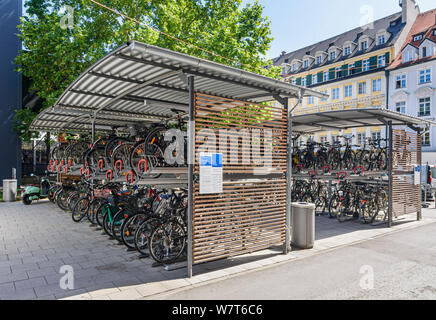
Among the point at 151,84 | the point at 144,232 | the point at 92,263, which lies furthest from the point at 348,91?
the point at 92,263

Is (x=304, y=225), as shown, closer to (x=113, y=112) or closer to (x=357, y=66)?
(x=113, y=112)

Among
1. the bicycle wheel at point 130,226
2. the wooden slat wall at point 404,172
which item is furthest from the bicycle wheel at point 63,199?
the wooden slat wall at point 404,172

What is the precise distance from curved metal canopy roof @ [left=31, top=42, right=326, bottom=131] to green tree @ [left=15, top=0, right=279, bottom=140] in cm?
562

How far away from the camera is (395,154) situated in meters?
10.2

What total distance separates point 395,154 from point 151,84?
27.2 feet

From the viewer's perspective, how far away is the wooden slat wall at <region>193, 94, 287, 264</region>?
5.18 meters

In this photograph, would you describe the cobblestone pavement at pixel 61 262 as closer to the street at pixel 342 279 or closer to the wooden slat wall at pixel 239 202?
the wooden slat wall at pixel 239 202

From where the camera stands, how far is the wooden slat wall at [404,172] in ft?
32.8

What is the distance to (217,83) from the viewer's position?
6.13 meters

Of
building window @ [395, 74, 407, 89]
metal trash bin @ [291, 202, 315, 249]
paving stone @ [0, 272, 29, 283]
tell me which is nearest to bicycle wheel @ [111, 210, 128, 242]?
paving stone @ [0, 272, 29, 283]

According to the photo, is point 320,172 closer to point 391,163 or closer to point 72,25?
point 391,163

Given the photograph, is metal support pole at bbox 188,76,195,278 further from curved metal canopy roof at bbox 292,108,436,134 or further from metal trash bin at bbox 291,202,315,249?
curved metal canopy roof at bbox 292,108,436,134
